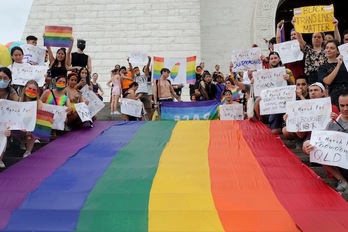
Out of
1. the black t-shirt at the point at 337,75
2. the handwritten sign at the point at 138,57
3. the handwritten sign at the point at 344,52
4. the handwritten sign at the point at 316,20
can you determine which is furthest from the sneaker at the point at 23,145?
the handwritten sign at the point at 138,57

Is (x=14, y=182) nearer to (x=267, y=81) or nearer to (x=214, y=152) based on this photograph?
(x=214, y=152)

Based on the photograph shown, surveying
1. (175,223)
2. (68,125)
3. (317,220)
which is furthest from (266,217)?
(68,125)

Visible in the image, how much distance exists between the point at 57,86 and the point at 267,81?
3.28 meters

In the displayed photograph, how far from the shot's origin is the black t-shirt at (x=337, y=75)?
597 cm

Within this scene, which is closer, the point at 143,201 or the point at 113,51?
the point at 143,201

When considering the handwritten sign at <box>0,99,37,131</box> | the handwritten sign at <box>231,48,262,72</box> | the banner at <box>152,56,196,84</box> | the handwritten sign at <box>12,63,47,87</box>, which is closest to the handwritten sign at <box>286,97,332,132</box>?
the handwritten sign at <box>231,48,262,72</box>

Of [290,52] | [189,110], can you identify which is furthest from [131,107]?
[290,52]

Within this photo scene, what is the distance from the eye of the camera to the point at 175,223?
13.0 ft

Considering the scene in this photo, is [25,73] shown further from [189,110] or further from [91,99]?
[189,110]

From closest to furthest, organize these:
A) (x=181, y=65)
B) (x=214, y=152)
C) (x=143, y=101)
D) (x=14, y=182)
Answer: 1. (x=14, y=182)
2. (x=214, y=152)
3. (x=143, y=101)
4. (x=181, y=65)

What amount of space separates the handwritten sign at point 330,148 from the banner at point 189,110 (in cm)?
505

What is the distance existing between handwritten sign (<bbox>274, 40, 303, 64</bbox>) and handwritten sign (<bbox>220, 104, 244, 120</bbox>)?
1.51 metres

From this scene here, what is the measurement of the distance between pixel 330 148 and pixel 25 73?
455 centimetres

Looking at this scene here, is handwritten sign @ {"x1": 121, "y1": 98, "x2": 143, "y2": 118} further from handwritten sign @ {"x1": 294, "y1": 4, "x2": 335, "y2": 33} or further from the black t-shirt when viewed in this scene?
the black t-shirt
